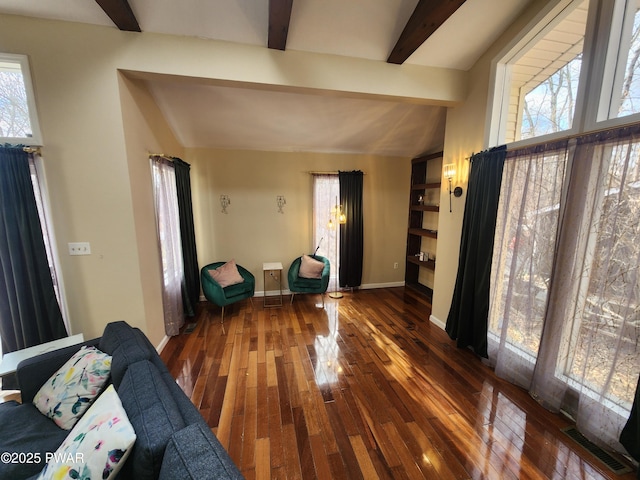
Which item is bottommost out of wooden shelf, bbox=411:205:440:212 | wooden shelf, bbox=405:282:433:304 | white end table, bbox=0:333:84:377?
wooden shelf, bbox=405:282:433:304

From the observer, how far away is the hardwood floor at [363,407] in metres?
1.53

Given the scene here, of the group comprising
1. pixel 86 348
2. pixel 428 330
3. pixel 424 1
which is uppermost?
pixel 424 1

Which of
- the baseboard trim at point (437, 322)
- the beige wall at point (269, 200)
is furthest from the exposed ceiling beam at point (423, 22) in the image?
the baseboard trim at point (437, 322)

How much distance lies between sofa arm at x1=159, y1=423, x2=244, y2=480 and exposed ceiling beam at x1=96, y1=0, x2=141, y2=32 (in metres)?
2.69

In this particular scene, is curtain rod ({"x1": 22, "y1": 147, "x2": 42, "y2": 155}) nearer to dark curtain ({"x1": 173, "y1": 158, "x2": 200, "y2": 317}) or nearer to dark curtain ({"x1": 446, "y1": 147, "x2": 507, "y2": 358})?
dark curtain ({"x1": 173, "y1": 158, "x2": 200, "y2": 317})

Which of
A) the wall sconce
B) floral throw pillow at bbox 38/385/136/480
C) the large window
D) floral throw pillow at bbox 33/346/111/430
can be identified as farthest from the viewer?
the wall sconce

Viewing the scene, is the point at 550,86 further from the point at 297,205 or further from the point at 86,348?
the point at 86,348

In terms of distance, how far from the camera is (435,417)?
1.85m

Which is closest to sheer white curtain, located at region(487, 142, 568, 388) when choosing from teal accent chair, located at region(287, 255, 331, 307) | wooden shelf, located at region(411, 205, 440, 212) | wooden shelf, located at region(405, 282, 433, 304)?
wooden shelf, located at region(411, 205, 440, 212)

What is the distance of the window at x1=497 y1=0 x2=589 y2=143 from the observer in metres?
1.83

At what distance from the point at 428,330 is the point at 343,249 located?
1.84m

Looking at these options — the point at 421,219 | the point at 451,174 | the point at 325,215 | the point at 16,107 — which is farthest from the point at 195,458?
the point at 421,219

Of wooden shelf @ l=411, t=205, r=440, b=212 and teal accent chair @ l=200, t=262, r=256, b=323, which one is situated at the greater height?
wooden shelf @ l=411, t=205, r=440, b=212

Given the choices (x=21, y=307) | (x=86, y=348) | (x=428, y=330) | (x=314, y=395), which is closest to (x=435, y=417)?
(x=314, y=395)
